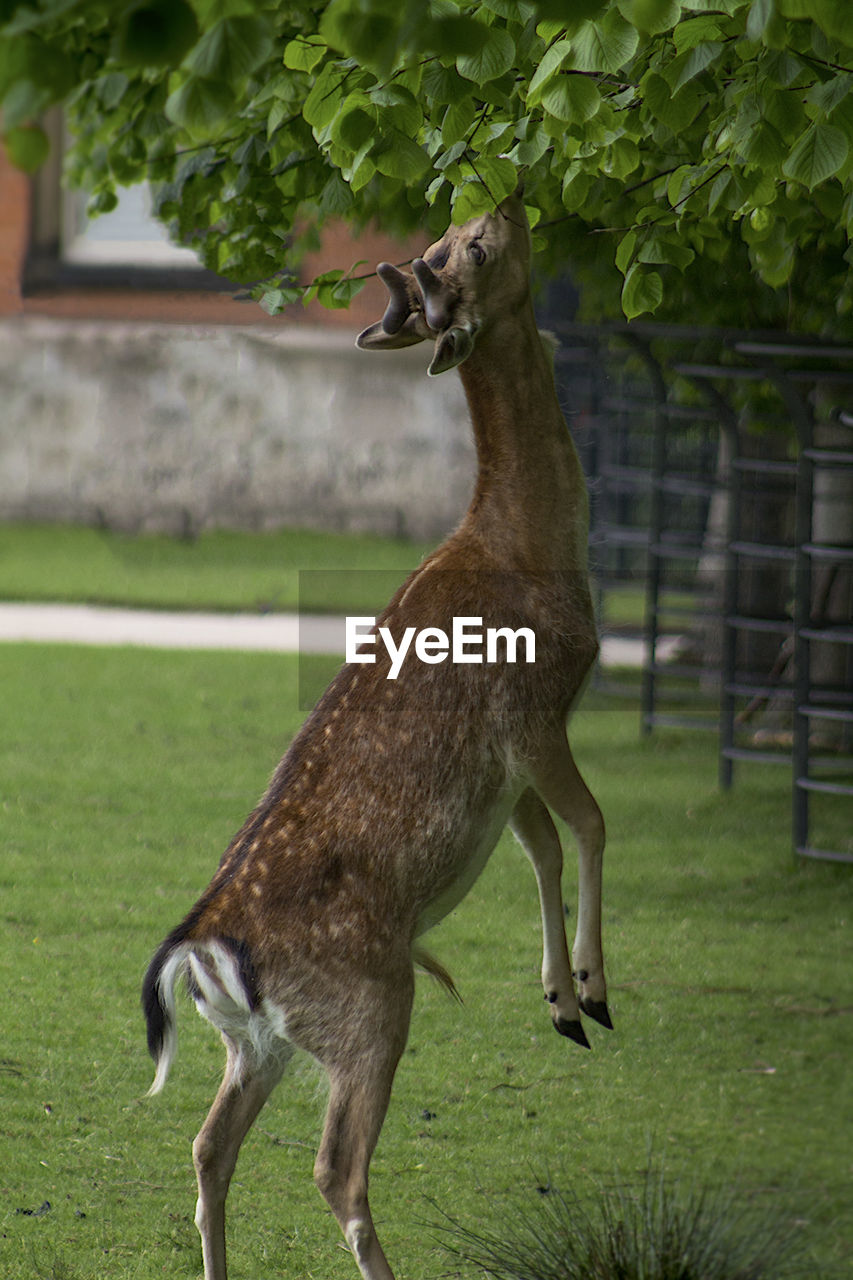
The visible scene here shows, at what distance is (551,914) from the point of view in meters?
3.43

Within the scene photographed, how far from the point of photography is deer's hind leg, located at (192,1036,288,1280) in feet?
11.1

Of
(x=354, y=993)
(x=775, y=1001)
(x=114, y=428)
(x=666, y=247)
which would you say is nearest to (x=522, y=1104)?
(x=775, y=1001)

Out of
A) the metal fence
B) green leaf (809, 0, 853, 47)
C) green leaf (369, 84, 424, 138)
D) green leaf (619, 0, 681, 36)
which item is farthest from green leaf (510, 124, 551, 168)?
the metal fence

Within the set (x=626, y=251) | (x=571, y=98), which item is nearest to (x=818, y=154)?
(x=571, y=98)

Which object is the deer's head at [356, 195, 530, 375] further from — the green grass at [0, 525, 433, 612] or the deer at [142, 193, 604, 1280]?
the green grass at [0, 525, 433, 612]

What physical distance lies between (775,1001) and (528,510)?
10.3 ft

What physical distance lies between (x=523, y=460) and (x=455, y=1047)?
265 cm

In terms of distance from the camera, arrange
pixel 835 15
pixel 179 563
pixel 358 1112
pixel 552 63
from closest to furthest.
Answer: pixel 835 15 → pixel 552 63 → pixel 358 1112 → pixel 179 563

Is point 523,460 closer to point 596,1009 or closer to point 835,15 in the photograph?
point 596,1009

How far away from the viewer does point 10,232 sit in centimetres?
1683

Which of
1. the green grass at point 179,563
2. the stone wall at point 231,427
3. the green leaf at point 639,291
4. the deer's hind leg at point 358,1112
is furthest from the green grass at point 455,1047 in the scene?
the stone wall at point 231,427

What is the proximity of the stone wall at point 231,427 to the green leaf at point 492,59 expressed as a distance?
1409 cm

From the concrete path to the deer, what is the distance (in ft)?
26.7

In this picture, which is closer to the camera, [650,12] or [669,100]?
[650,12]
